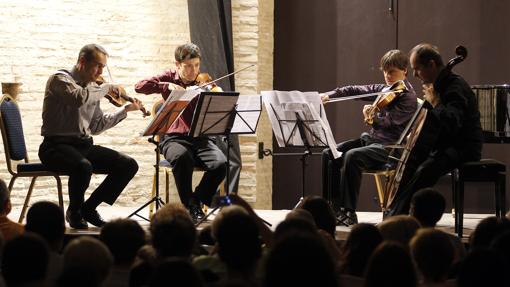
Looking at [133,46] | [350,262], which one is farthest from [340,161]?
[350,262]

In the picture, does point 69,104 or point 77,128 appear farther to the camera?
point 77,128

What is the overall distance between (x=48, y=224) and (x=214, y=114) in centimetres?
248

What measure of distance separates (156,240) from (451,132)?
9.68ft

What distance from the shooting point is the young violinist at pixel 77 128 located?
6297 mm

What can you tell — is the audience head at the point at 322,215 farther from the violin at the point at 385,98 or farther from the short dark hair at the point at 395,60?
the short dark hair at the point at 395,60

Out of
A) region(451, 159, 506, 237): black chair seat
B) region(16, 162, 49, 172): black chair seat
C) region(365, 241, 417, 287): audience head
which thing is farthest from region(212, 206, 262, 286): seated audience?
region(16, 162, 49, 172): black chair seat

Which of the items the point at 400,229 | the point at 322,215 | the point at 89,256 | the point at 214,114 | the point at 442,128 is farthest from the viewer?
the point at 214,114

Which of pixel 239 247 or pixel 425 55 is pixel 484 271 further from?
pixel 425 55

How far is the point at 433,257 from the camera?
10.7ft

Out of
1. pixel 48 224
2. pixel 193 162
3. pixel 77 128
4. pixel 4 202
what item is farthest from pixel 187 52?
pixel 48 224

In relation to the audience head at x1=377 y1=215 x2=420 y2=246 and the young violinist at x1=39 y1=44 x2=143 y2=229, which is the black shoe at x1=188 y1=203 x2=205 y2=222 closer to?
the young violinist at x1=39 y1=44 x2=143 y2=229

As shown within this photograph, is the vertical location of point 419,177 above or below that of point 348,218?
above

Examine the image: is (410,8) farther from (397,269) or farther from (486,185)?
(397,269)

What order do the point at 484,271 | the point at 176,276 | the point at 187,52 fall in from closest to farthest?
the point at 176,276
the point at 484,271
the point at 187,52
